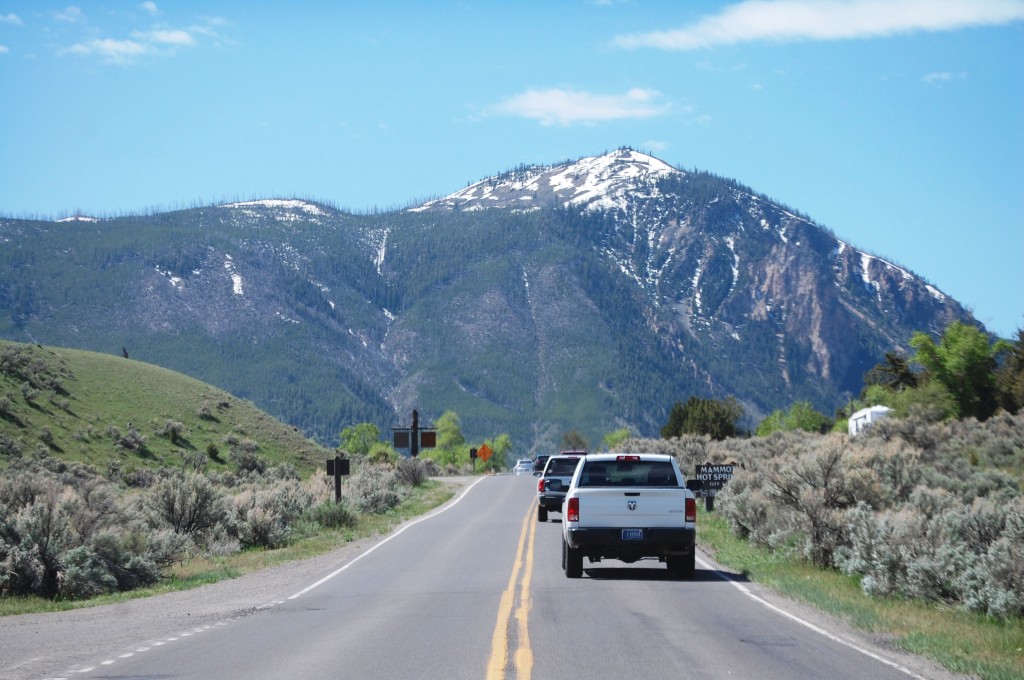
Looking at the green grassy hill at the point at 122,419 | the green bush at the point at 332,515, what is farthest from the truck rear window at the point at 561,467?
the green grassy hill at the point at 122,419

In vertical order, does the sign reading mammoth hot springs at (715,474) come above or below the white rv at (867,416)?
below

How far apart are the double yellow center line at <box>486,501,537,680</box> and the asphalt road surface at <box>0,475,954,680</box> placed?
0.09 feet

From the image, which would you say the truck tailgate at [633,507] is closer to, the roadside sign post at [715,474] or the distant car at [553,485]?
the roadside sign post at [715,474]

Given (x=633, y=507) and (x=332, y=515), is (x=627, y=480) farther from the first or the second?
(x=332, y=515)

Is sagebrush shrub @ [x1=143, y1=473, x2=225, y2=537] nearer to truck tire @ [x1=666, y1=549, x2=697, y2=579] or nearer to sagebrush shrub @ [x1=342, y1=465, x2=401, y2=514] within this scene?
sagebrush shrub @ [x1=342, y1=465, x2=401, y2=514]

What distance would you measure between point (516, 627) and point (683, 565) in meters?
6.74

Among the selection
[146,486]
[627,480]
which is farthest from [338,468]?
[627,480]

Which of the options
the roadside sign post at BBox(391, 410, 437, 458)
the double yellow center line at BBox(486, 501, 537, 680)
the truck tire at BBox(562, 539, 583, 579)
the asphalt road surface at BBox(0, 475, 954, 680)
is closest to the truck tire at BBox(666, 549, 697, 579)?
the asphalt road surface at BBox(0, 475, 954, 680)

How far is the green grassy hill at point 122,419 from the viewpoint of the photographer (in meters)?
54.1

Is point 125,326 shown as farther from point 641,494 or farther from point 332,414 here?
point 641,494

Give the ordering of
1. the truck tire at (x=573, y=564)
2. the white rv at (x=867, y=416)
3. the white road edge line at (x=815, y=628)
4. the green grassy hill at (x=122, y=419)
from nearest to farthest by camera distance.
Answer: the white road edge line at (x=815, y=628) < the truck tire at (x=573, y=564) < the green grassy hill at (x=122, y=419) < the white rv at (x=867, y=416)

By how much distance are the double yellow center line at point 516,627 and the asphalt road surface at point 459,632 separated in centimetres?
3

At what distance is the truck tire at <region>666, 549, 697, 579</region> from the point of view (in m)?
18.8

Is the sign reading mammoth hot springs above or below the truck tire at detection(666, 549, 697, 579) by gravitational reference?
above
